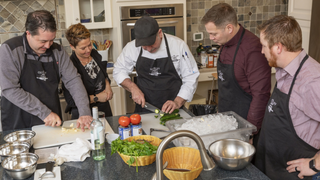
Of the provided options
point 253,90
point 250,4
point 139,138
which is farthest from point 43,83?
point 250,4

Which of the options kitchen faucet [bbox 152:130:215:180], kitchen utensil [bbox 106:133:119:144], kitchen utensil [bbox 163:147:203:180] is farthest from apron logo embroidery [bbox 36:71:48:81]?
kitchen faucet [bbox 152:130:215:180]

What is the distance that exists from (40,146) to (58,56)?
0.79 metres

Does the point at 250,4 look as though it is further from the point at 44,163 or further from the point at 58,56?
the point at 44,163

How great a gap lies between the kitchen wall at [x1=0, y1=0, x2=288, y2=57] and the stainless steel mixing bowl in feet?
9.15

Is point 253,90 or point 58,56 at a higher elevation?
point 58,56

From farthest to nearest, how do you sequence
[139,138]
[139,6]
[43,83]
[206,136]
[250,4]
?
1. [250,4]
2. [139,6]
3. [43,83]
4. [139,138]
5. [206,136]

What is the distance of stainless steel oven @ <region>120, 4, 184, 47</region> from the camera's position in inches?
161

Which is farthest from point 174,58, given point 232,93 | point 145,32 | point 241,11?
point 241,11

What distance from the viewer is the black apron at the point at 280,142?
5.60ft

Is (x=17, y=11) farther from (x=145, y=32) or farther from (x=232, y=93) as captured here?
(x=232, y=93)

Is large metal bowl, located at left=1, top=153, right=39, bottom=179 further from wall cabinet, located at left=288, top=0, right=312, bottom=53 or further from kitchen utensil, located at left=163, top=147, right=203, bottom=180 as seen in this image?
wall cabinet, located at left=288, top=0, right=312, bottom=53

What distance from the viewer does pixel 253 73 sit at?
6.97ft

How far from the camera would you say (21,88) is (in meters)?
2.26

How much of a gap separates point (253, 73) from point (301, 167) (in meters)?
0.72
